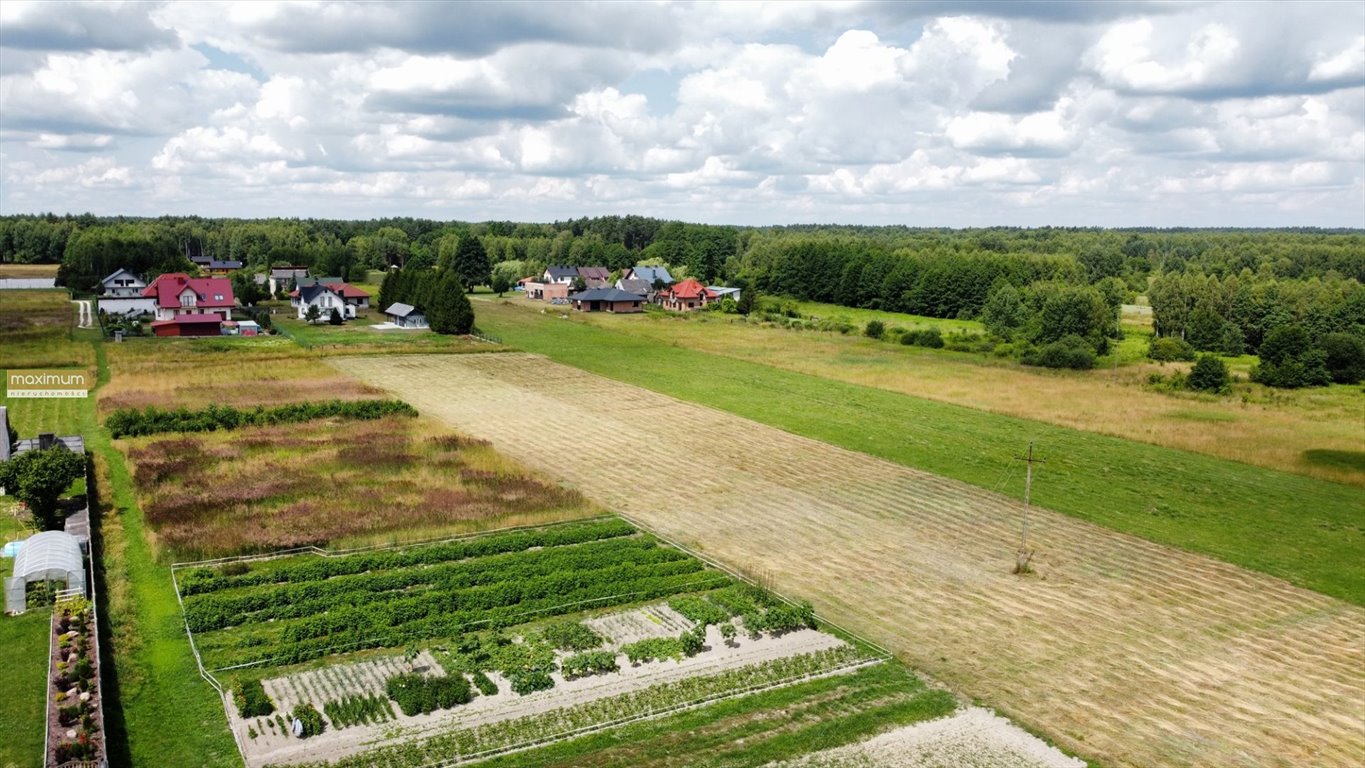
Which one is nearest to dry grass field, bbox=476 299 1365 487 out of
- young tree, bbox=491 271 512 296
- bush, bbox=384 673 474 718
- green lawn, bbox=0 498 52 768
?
bush, bbox=384 673 474 718

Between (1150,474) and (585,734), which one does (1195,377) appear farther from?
(585,734)

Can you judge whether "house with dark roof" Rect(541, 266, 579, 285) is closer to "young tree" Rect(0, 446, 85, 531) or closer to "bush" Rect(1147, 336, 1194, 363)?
"bush" Rect(1147, 336, 1194, 363)

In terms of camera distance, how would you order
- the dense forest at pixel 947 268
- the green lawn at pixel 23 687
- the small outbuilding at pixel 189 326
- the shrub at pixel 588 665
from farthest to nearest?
the dense forest at pixel 947 268 < the small outbuilding at pixel 189 326 < the shrub at pixel 588 665 < the green lawn at pixel 23 687

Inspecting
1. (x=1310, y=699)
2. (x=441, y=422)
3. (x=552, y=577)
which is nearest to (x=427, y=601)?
(x=552, y=577)

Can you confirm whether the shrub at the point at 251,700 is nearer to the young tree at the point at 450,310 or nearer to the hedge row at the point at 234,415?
the hedge row at the point at 234,415

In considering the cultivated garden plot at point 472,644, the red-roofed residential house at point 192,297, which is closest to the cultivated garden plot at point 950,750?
the cultivated garden plot at point 472,644

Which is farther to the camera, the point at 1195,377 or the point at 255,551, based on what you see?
the point at 1195,377

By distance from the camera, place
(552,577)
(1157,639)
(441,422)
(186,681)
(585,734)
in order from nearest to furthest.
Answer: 1. (585,734)
2. (186,681)
3. (1157,639)
4. (552,577)
5. (441,422)
